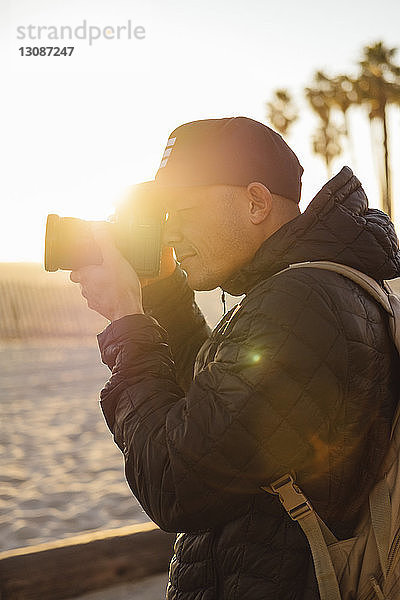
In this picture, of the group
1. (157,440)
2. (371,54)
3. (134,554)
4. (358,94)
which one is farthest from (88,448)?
(358,94)

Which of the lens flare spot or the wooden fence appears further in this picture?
the wooden fence

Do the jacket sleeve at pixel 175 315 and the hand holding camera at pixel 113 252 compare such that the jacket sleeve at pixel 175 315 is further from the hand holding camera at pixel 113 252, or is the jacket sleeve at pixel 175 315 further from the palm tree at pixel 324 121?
the palm tree at pixel 324 121

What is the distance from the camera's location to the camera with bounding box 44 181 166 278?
5.45ft

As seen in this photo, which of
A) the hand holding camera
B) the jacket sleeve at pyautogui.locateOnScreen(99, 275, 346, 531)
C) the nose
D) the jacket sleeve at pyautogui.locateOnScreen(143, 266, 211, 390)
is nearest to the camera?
the jacket sleeve at pyautogui.locateOnScreen(99, 275, 346, 531)

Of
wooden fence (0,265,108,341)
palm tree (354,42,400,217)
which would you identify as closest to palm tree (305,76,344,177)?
palm tree (354,42,400,217)

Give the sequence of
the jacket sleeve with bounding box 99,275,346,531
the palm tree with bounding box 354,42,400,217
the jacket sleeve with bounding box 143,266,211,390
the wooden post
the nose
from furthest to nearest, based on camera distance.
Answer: the palm tree with bounding box 354,42,400,217
the wooden post
the jacket sleeve with bounding box 143,266,211,390
the nose
the jacket sleeve with bounding box 99,275,346,531

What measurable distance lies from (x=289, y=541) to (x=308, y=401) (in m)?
0.35

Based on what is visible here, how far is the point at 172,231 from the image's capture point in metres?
1.74

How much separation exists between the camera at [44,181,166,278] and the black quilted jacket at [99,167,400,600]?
0.67 feet

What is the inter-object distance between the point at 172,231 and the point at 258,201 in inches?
9.2

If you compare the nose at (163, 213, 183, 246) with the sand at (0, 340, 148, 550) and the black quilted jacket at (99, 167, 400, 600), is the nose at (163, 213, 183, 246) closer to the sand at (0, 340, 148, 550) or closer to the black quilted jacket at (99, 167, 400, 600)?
the black quilted jacket at (99, 167, 400, 600)

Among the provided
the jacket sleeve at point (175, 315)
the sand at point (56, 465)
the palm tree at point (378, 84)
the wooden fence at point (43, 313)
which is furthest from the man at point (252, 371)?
the palm tree at point (378, 84)

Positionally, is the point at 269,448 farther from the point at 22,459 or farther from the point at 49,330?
the point at 49,330

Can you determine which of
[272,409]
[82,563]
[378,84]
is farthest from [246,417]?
[378,84]
